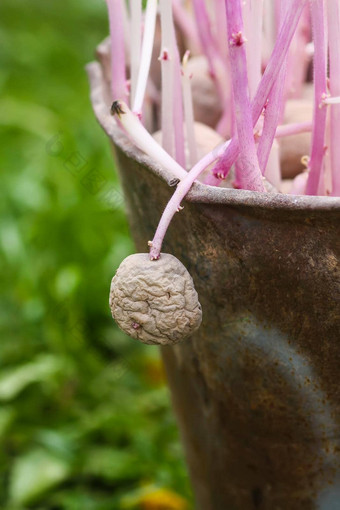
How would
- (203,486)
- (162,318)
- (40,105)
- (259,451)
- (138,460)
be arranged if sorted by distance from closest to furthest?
(162,318) < (259,451) < (203,486) < (138,460) < (40,105)

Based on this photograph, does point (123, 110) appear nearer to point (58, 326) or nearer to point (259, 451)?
point (259, 451)

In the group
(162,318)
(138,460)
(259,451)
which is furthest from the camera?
(138,460)

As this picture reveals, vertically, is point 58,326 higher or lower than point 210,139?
higher

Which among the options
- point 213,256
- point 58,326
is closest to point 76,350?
point 58,326

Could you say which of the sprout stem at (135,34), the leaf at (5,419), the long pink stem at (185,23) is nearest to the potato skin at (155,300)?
the sprout stem at (135,34)

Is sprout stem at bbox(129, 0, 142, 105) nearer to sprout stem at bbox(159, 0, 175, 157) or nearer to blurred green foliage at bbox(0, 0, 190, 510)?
sprout stem at bbox(159, 0, 175, 157)

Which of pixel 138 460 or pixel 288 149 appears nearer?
pixel 288 149

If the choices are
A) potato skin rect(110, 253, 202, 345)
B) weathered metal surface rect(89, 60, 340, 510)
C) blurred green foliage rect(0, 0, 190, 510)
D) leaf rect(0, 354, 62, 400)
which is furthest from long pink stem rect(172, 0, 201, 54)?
leaf rect(0, 354, 62, 400)

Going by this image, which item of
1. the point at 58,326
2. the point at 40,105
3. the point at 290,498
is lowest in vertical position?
the point at 290,498
